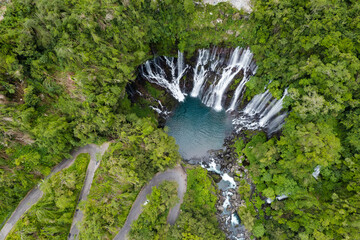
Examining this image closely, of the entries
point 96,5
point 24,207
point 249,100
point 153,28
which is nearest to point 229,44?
point 249,100

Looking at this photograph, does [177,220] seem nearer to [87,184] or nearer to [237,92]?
[87,184]

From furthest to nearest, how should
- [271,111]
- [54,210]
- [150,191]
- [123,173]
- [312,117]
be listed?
[271,111] < [150,191] < [123,173] < [54,210] < [312,117]

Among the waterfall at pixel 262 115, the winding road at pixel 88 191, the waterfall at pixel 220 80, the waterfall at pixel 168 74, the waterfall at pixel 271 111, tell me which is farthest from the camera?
the waterfall at pixel 168 74

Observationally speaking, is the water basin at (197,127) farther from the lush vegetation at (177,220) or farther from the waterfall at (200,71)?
the lush vegetation at (177,220)

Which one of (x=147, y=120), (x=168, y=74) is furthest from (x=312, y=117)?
(x=168, y=74)

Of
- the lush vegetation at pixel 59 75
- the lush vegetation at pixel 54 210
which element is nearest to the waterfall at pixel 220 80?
the lush vegetation at pixel 59 75

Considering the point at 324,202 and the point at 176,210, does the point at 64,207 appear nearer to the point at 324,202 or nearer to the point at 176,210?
the point at 176,210

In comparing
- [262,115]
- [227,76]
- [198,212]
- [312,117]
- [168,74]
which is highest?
[312,117]
